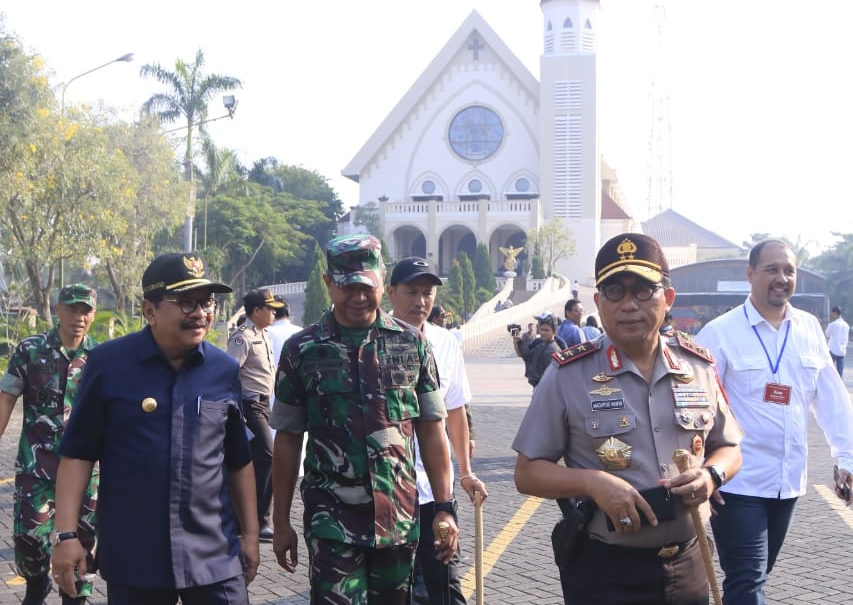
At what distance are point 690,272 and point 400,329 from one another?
1837 inches

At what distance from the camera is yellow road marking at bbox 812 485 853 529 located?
7405mm

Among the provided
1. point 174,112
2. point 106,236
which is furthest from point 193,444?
point 174,112

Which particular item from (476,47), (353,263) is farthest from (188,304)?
(476,47)

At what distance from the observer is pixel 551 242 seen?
169ft

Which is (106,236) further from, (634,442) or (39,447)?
A: (634,442)

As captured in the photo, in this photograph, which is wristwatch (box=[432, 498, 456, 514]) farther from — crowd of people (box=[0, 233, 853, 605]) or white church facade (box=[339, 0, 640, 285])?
white church facade (box=[339, 0, 640, 285])

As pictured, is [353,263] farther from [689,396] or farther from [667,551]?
[667,551]

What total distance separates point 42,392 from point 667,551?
11.1 feet

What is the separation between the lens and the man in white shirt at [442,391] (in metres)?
4.27

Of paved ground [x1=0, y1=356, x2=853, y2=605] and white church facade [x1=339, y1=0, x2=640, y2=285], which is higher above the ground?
white church facade [x1=339, y1=0, x2=640, y2=285]

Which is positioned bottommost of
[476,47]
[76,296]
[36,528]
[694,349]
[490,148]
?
[36,528]

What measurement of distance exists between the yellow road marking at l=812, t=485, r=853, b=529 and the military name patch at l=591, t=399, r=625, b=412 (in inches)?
195

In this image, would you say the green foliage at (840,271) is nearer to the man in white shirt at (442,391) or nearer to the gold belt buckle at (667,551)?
the man in white shirt at (442,391)

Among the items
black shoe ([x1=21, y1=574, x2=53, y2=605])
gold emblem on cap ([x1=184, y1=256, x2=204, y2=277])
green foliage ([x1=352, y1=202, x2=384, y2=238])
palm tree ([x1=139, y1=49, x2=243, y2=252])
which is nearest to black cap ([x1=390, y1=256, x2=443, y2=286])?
gold emblem on cap ([x1=184, y1=256, x2=204, y2=277])
